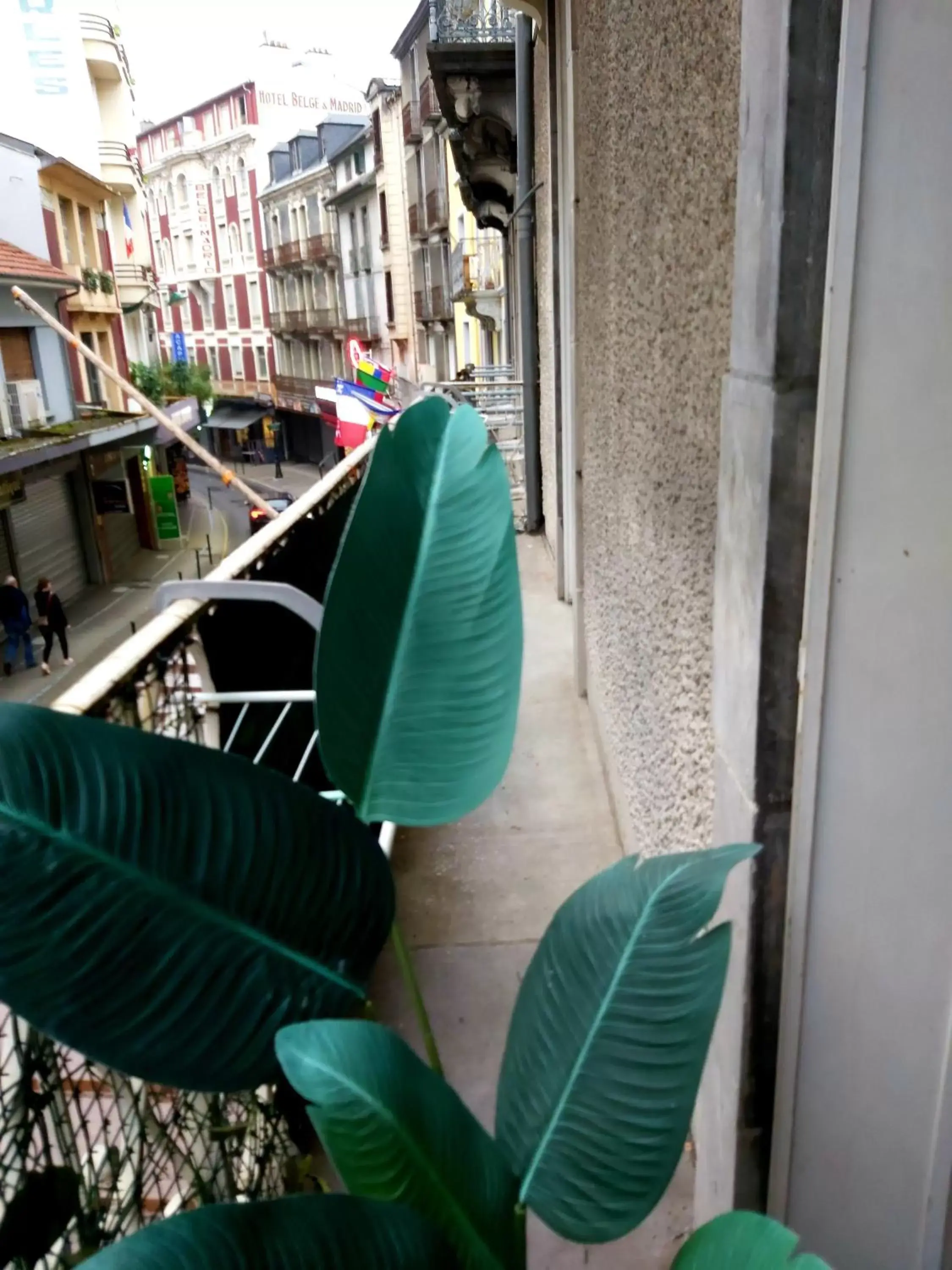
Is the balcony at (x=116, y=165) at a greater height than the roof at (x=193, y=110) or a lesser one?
lesser

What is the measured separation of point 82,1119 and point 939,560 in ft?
3.82

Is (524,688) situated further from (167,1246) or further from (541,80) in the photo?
(541,80)

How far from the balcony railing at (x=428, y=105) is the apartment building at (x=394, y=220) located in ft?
6.59

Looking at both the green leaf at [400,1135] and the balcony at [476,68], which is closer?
the green leaf at [400,1135]

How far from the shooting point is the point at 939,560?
32.1 inches

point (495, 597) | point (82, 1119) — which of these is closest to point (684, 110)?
point (495, 597)

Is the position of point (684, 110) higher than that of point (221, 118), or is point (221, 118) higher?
point (221, 118)

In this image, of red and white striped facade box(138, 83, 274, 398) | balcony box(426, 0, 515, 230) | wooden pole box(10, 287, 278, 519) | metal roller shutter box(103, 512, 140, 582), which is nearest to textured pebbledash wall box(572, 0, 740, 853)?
wooden pole box(10, 287, 278, 519)

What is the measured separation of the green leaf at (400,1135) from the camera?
0.61 meters

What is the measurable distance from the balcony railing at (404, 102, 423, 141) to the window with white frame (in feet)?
50.2

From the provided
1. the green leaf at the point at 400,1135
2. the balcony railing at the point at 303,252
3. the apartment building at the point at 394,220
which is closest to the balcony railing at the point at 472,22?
the green leaf at the point at 400,1135

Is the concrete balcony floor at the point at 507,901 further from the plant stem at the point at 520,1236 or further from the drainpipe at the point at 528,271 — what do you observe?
the drainpipe at the point at 528,271

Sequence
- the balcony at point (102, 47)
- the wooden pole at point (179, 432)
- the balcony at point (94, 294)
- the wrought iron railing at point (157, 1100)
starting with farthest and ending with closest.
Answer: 1. the balcony at point (102, 47)
2. the balcony at point (94, 294)
3. the wooden pole at point (179, 432)
4. the wrought iron railing at point (157, 1100)

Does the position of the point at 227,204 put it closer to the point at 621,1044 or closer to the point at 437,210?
the point at 437,210
